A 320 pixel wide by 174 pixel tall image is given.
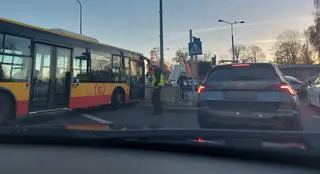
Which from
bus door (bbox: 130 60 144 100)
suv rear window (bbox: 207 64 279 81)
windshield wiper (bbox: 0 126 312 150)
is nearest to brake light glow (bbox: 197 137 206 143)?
windshield wiper (bbox: 0 126 312 150)

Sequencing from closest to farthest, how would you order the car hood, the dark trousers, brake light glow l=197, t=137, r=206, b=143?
the car hood
brake light glow l=197, t=137, r=206, b=143
the dark trousers

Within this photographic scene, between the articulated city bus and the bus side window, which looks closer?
the articulated city bus

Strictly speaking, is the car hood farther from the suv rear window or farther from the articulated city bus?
the articulated city bus

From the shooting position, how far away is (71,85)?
Answer: 13844 millimetres

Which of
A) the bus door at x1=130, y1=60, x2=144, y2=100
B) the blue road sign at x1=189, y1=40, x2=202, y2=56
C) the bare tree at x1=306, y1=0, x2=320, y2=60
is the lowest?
the bus door at x1=130, y1=60, x2=144, y2=100

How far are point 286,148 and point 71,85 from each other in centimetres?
1184

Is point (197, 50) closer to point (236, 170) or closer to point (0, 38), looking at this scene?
point (0, 38)

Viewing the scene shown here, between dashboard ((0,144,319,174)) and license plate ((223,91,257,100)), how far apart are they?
508 cm

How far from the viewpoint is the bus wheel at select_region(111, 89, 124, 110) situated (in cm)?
1705

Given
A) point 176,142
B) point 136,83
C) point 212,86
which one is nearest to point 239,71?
point 212,86

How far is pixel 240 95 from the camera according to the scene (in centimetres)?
790

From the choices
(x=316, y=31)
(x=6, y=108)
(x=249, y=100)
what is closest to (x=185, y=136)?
(x=249, y=100)

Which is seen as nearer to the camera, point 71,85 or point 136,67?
point 71,85

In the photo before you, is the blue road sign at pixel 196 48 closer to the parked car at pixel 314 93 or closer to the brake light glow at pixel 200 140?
the parked car at pixel 314 93
